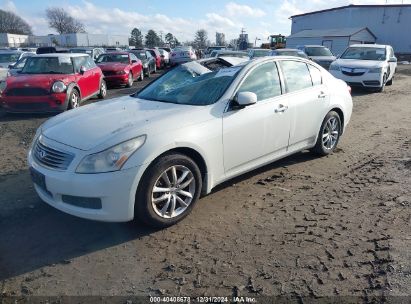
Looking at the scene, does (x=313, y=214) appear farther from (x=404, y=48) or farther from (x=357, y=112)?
(x=404, y=48)

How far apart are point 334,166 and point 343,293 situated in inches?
119

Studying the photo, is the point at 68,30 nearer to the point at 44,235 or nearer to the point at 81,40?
the point at 81,40

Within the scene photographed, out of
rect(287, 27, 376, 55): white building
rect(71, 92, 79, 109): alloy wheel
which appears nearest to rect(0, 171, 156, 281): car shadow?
rect(71, 92, 79, 109): alloy wheel

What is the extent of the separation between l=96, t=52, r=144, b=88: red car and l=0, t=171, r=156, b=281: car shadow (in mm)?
11446

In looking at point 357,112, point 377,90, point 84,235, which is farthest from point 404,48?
point 84,235

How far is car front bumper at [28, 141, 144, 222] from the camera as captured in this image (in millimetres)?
3332

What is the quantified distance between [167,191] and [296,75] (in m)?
2.67

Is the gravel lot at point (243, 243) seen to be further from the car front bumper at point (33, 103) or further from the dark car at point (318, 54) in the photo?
the dark car at point (318, 54)

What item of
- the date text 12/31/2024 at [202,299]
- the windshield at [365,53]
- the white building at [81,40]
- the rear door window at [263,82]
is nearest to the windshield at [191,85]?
the rear door window at [263,82]

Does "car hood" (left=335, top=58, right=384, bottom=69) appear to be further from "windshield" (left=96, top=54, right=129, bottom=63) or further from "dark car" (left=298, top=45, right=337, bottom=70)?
"windshield" (left=96, top=54, right=129, bottom=63)

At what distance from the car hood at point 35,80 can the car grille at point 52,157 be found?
614 centimetres

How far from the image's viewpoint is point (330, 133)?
19.5 feet

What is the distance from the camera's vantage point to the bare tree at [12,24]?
308 feet

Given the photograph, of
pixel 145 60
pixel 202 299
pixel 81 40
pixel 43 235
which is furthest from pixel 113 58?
pixel 81 40
